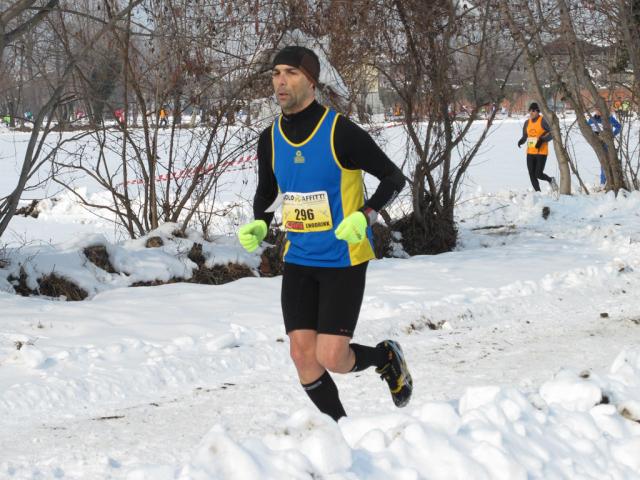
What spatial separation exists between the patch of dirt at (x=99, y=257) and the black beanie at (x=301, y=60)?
16.7 feet

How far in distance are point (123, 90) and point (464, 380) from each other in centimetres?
553

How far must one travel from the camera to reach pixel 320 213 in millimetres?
4031

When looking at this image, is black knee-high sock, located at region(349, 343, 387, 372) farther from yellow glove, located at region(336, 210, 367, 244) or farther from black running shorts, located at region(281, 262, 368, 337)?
yellow glove, located at region(336, 210, 367, 244)

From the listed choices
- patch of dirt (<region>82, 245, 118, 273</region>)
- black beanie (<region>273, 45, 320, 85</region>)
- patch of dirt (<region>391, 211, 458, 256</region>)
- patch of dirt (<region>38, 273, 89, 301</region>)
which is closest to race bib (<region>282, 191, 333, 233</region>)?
black beanie (<region>273, 45, 320, 85</region>)

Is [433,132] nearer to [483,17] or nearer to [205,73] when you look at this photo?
[483,17]

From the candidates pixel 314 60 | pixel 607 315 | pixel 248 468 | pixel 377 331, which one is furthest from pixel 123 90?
pixel 248 468

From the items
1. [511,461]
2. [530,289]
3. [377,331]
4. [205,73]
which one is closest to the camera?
[511,461]

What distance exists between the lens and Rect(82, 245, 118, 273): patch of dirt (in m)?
8.70

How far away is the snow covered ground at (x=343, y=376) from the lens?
3236 millimetres

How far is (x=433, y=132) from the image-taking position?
10805mm

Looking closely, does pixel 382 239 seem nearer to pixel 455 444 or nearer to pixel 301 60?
pixel 301 60

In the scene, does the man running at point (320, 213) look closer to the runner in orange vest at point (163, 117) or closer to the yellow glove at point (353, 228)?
the yellow glove at point (353, 228)

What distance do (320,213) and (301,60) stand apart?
0.66m

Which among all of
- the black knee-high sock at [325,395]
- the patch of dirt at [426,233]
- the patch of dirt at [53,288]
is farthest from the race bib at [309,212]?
the patch of dirt at [426,233]
